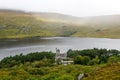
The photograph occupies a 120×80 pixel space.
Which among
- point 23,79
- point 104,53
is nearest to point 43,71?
point 23,79

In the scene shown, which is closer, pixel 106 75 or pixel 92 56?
pixel 106 75

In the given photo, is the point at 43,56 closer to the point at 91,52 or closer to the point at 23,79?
the point at 91,52

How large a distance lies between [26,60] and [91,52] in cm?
3337

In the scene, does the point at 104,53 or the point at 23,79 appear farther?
the point at 104,53

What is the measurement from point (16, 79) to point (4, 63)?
52781 mm

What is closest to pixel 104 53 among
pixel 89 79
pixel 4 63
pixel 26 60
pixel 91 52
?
pixel 91 52

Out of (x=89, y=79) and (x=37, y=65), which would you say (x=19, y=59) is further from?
(x=89, y=79)

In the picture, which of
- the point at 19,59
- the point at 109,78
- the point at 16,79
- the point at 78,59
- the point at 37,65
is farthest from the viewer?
the point at 19,59

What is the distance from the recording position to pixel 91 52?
147 metres

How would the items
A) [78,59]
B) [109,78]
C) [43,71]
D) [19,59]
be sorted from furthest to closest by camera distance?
1. [19,59]
2. [78,59]
3. [43,71]
4. [109,78]

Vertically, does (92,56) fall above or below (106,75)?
below

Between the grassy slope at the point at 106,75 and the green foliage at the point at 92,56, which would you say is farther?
the green foliage at the point at 92,56

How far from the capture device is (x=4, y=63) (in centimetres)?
13300

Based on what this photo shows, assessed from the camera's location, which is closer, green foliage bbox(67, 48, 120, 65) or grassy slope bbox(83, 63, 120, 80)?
grassy slope bbox(83, 63, 120, 80)
